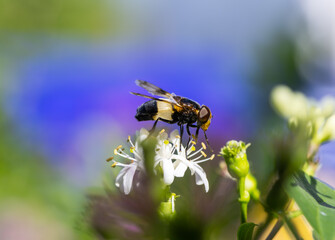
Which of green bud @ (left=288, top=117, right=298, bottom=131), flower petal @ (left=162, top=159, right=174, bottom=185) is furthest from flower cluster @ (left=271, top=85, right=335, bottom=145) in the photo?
flower petal @ (left=162, top=159, right=174, bottom=185)

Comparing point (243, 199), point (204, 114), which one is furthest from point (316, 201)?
point (204, 114)

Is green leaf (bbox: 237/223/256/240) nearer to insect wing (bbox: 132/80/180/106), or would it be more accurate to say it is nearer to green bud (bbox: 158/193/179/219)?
green bud (bbox: 158/193/179/219)

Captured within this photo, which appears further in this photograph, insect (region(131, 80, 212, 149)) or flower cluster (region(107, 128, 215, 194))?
insect (region(131, 80, 212, 149))

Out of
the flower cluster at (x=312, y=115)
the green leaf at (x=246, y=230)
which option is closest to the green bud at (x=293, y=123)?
the flower cluster at (x=312, y=115)

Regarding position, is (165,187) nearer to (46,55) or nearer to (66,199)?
(66,199)

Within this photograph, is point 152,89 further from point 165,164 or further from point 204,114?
point 165,164

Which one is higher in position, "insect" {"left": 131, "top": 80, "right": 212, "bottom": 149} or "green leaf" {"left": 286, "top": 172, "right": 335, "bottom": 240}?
"insect" {"left": 131, "top": 80, "right": 212, "bottom": 149}

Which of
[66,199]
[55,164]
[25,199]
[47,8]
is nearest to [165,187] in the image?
[66,199]
